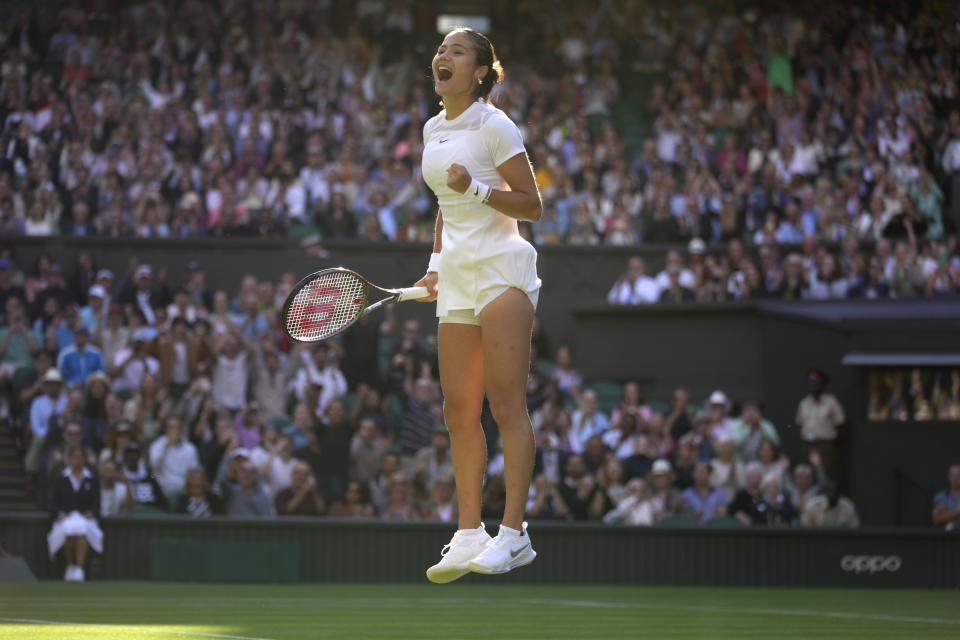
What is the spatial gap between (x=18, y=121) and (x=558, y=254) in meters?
6.74

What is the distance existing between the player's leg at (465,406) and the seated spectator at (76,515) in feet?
25.3

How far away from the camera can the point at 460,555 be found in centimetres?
604

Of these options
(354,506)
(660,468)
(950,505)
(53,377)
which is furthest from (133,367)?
(950,505)

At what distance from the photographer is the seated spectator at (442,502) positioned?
45.1 feet

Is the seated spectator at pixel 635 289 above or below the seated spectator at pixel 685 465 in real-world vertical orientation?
above


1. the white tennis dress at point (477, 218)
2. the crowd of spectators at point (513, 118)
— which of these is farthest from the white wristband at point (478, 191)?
the crowd of spectators at point (513, 118)

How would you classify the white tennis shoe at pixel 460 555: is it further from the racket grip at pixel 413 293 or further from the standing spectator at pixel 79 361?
the standing spectator at pixel 79 361

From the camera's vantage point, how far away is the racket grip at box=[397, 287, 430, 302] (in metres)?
6.27

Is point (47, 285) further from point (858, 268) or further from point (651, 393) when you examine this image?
point (858, 268)

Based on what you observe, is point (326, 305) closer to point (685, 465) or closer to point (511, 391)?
point (511, 391)

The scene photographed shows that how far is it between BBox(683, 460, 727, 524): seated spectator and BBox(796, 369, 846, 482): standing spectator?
1.44 meters

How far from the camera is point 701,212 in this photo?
18078 mm

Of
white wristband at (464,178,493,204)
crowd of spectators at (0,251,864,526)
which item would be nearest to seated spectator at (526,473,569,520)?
crowd of spectators at (0,251,864,526)

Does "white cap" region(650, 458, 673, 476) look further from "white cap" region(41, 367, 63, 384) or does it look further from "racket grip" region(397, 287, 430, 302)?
"racket grip" region(397, 287, 430, 302)
